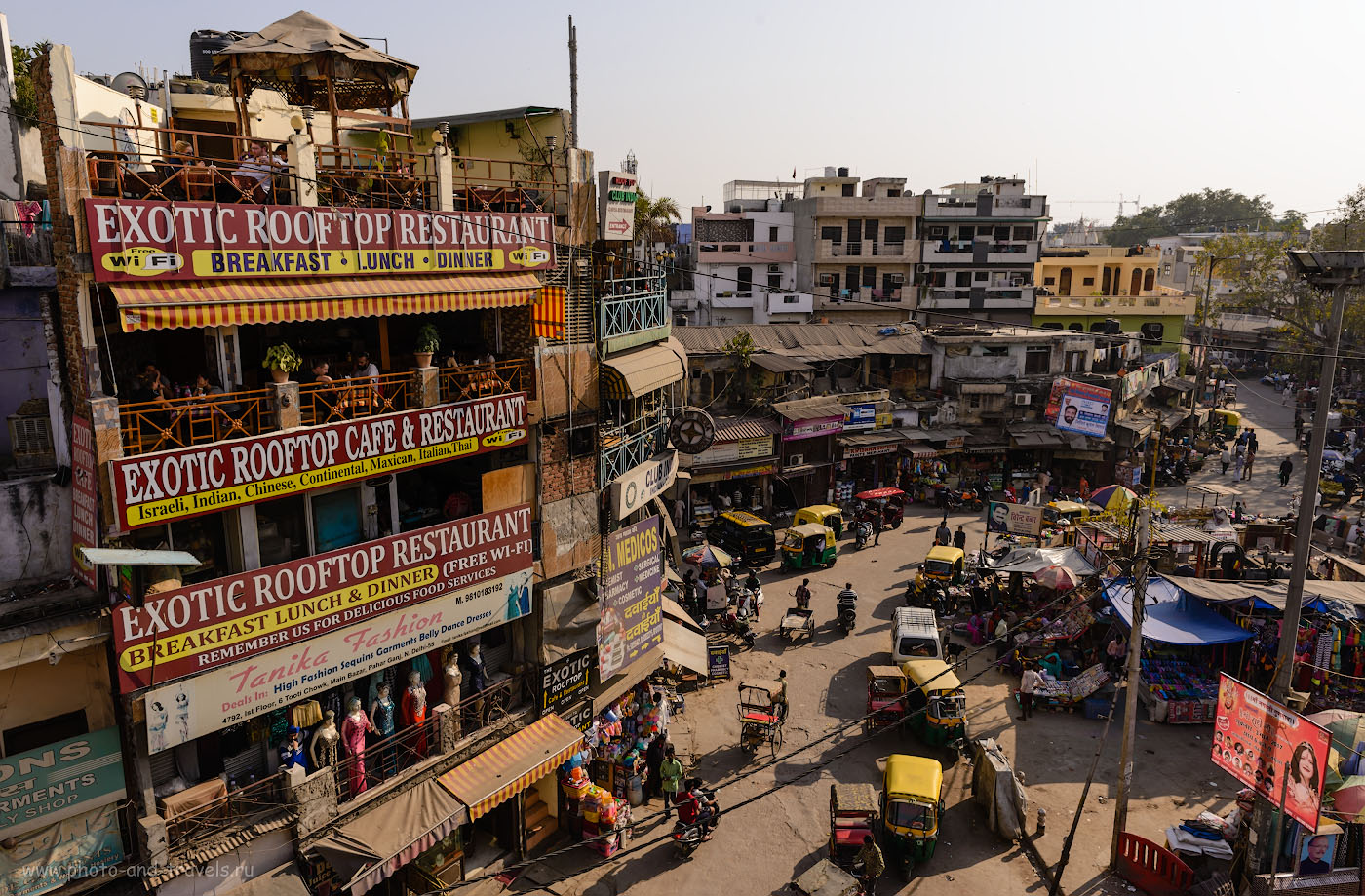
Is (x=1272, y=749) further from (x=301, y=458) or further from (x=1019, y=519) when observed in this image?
(x=1019, y=519)

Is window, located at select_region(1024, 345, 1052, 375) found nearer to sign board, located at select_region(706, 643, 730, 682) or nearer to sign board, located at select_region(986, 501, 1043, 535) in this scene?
sign board, located at select_region(986, 501, 1043, 535)

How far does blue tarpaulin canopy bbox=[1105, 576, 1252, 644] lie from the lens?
20.2 m

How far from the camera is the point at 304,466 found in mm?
11492

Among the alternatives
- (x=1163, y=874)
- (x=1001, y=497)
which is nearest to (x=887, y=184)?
(x=1001, y=497)

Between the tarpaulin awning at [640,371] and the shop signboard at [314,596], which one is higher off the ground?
the tarpaulin awning at [640,371]

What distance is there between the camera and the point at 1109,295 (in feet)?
174

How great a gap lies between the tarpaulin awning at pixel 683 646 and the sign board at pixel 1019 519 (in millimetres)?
13342

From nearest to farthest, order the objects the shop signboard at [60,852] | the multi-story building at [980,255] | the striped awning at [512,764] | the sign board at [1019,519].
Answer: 1. the shop signboard at [60,852]
2. the striped awning at [512,764]
3. the sign board at [1019,519]
4. the multi-story building at [980,255]

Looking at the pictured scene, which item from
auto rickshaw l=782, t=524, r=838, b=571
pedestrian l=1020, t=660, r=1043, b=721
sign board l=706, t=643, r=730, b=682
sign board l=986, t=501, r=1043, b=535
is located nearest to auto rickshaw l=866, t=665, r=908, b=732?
pedestrian l=1020, t=660, r=1043, b=721

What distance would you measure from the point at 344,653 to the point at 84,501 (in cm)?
379

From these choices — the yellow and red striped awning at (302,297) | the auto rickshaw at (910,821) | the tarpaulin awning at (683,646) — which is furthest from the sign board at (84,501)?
the auto rickshaw at (910,821)

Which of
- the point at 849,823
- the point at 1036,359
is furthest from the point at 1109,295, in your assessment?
the point at 849,823

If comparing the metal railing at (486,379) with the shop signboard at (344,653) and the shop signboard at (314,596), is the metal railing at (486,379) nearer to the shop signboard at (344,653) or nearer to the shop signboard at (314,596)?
the shop signboard at (314,596)

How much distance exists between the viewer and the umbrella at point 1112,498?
2909 cm
